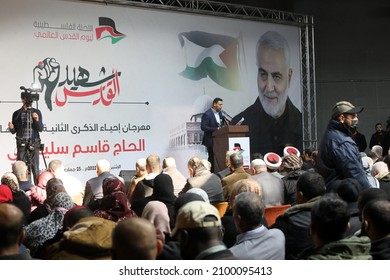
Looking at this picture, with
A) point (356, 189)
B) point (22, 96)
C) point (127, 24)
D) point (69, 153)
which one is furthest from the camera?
point (127, 24)

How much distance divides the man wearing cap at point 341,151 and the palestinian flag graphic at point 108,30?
18.2 feet

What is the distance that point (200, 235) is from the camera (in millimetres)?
2188

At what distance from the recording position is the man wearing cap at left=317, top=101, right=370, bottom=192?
379cm

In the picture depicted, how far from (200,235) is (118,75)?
7.06 metres

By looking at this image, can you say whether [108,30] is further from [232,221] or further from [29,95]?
[232,221]

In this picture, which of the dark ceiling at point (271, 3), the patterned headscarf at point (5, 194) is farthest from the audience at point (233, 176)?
the dark ceiling at point (271, 3)

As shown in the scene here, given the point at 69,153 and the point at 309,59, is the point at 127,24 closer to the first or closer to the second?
the point at 69,153

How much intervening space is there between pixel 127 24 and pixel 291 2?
182 inches

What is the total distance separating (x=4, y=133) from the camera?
784 cm

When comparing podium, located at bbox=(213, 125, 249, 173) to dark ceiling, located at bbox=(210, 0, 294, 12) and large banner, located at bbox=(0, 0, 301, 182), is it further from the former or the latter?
dark ceiling, located at bbox=(210, 0, 294, 12)

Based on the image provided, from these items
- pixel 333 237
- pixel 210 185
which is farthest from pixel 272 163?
pixel 333 237

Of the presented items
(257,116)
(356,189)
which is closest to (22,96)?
(257,116)

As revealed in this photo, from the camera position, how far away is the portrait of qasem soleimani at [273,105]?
35.3ft

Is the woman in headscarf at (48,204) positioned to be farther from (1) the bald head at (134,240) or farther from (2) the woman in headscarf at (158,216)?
(1) the bald head at (134,240)
